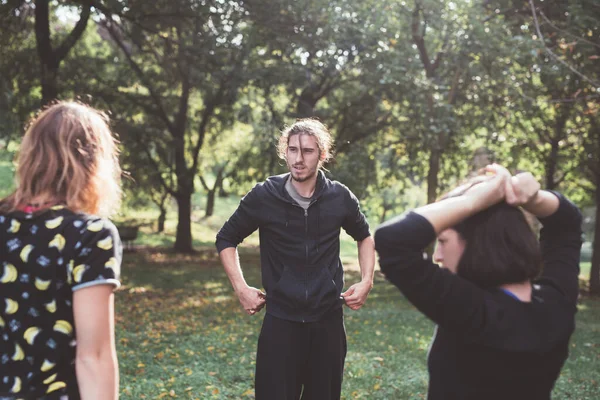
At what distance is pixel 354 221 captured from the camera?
4238mm

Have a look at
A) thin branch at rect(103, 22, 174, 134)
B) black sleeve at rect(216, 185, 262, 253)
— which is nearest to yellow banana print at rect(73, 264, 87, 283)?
black sleeve at rect(216, 185, 262, 253)

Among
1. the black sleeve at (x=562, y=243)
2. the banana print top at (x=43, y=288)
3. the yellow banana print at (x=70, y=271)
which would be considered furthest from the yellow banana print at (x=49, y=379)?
the black sleeve at (x=562, y=243)

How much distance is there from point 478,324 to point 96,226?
1329 millimetres

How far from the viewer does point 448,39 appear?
1741 cm

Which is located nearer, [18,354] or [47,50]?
[18,354]

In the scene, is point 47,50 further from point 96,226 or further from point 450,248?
point 450,248

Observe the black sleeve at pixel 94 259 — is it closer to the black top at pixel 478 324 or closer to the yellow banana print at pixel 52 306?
the yellow banana print at pixel 52 306

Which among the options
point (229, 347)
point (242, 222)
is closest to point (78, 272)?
point (242, 222)

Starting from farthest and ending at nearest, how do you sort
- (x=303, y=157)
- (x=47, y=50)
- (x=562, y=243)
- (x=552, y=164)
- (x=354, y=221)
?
1. (x=552, y=164)
2. (x=47, y=50)
3. (x=354, y=221)
4. (x=303, y=157)
5. (x=562, y=243)

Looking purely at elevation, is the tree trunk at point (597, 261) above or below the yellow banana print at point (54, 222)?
below

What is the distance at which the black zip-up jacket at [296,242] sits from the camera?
382 cm

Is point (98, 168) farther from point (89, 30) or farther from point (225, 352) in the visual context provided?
point (89, 30)

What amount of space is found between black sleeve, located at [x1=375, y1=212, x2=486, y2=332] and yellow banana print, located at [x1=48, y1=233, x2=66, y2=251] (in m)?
1.06

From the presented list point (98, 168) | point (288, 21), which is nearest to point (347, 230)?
point (98, 168)
